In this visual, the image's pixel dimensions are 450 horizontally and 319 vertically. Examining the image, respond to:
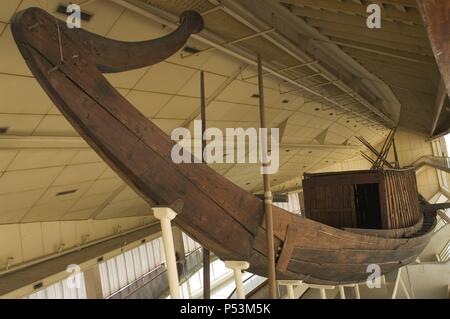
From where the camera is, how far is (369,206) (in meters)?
6.68

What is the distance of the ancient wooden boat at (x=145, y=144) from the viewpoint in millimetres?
1842

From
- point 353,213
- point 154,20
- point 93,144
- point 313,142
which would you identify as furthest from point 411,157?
point 93,144

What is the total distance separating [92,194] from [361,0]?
5.17 meters

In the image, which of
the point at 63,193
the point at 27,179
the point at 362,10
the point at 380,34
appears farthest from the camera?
the point at 63,193

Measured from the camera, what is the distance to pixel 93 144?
2006mm

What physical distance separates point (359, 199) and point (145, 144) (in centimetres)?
543

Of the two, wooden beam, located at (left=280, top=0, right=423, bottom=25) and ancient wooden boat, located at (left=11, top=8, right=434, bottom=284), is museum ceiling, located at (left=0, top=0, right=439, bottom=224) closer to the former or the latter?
wooden beam, located at (left=280, top=0, right=423, bottom=25)

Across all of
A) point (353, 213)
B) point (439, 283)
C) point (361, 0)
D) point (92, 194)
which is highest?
point (361, 0)

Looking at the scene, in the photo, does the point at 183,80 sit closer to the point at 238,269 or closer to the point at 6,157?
the point at 6,157

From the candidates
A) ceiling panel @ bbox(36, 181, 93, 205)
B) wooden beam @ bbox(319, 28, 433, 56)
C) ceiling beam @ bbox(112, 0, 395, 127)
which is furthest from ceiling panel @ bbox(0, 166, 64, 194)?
wooden beam @ bbox(319, 28, 433, 56)

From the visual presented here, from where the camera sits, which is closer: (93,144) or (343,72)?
(93,144)

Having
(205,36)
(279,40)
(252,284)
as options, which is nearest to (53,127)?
(205,36)

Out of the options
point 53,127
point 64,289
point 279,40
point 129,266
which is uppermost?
point 279,40

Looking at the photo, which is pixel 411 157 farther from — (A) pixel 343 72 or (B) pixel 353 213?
(B) pixel 353 213
